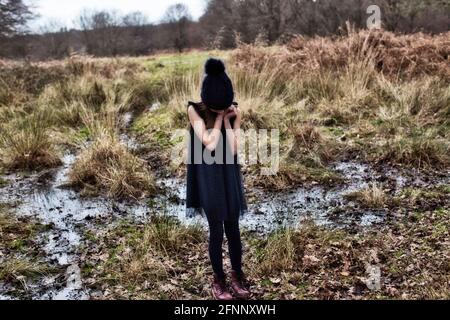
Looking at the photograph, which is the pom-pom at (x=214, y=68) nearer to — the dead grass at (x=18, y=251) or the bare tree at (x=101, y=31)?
the dead grass at (x=18, y=251)

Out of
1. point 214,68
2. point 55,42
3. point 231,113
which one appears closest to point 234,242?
point 231,113

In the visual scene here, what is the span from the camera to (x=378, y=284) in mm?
3619

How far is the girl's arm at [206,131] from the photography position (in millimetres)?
3178

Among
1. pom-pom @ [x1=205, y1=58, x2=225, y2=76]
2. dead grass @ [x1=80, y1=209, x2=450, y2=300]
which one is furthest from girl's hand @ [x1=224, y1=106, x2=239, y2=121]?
dead grass @ [x1=80, y1=209, x2=450, y2=300]

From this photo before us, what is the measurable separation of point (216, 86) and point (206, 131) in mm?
300

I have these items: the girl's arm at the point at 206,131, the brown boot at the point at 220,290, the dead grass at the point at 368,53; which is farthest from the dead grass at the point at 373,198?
the dead grass at the point at 368,53

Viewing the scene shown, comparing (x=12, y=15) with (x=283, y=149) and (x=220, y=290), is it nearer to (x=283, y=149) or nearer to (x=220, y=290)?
(x=283, y=149)

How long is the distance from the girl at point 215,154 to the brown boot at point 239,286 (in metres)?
0.32

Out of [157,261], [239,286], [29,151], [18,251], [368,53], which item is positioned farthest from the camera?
[368,53]

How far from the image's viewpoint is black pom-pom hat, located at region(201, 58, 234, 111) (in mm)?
3133

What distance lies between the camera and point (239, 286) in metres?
3.54

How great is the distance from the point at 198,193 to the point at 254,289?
905mm

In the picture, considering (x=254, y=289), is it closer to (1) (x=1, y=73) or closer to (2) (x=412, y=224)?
(2) (x=412, y=224)

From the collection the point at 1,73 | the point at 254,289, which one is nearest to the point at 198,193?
the point at 254,289
